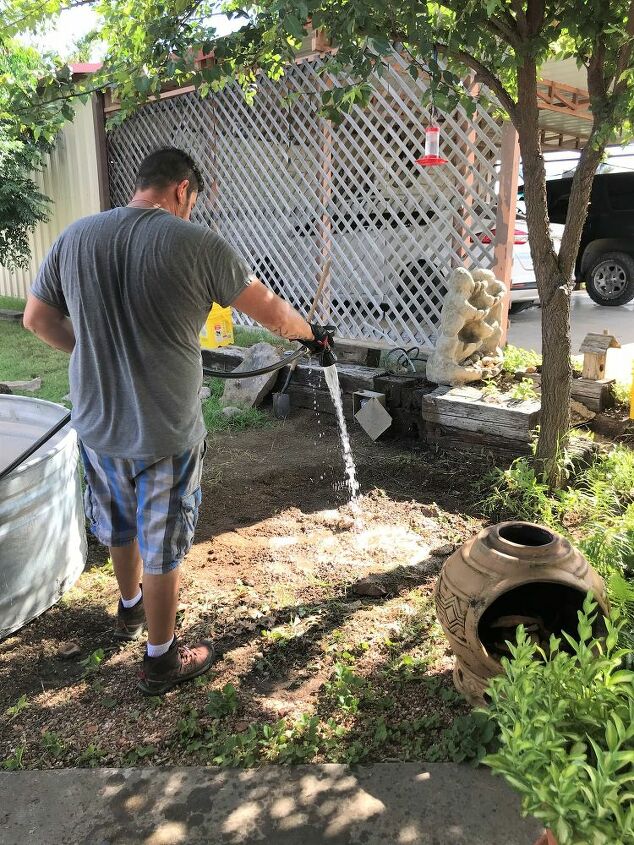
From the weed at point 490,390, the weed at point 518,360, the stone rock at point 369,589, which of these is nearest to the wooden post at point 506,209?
the weed at point 518,360

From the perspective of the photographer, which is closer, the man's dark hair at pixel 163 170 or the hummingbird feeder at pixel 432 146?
the man's dark hair at pixel 163 170

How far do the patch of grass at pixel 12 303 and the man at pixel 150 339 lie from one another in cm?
859

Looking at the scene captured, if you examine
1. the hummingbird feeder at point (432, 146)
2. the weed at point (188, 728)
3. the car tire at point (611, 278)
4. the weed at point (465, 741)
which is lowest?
the weed at point (188, 728)

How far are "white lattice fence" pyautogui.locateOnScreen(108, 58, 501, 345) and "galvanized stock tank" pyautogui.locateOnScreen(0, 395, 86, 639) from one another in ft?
10.6

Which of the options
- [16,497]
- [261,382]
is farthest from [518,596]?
[261,382]

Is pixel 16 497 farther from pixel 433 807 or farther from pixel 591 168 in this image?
pixel 591 168

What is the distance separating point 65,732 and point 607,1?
11.1ft

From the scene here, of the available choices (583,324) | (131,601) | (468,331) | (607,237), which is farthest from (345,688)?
(607,237)

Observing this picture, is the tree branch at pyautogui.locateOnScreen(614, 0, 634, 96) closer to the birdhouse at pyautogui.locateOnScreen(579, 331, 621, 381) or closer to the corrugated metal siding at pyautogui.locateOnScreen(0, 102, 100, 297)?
the birdhouse at pyautogui.locateOnScreen(579, 331, 621, 381)

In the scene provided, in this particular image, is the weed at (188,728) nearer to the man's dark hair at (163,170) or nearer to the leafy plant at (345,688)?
the leafy plant at (345,688)

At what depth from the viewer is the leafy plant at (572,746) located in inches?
42.5

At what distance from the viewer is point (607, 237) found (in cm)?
821

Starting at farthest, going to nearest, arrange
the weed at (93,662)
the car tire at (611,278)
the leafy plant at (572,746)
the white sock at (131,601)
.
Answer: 1. the car tire at (611,278)
2. the white sock at (131,601)
3. the weed at (93,662)
4. the leafy plant at (572,746)

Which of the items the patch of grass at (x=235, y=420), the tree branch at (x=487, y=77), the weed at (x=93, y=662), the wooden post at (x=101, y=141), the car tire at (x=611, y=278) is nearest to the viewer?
the weed at (x=93, y=662)
